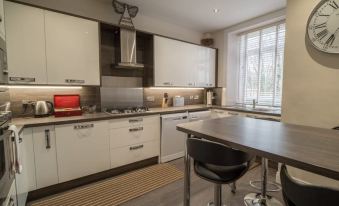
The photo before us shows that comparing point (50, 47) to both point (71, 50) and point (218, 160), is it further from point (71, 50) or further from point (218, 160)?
point (218, 160)

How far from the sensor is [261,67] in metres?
3.71

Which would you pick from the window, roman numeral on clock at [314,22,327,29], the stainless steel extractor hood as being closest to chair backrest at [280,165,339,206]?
roman numeral on clock at [314,22,327,29]

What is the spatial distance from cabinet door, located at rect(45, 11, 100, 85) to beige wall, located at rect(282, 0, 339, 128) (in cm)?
257

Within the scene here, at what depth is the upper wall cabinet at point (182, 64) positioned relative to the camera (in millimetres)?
3229

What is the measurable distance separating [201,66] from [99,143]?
257 cm

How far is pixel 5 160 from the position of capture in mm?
1214

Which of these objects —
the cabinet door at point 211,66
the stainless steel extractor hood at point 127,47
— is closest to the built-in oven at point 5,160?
the stainless steel extractor hood at point 127,47

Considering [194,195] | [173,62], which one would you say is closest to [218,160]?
[194,195]

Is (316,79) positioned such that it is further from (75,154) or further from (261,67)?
(75,154)

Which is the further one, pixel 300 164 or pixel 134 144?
pixel 134 144

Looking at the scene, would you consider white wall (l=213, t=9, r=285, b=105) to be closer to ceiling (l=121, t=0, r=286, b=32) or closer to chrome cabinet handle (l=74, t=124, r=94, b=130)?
ceiling (l=121, t=0, r=286, b=32)

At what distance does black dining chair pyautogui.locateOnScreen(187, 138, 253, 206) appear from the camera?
1.17 meters

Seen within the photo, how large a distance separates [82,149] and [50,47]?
4.37 feet

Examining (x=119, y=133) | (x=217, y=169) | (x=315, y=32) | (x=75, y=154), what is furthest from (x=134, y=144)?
(x=315, y=32)
